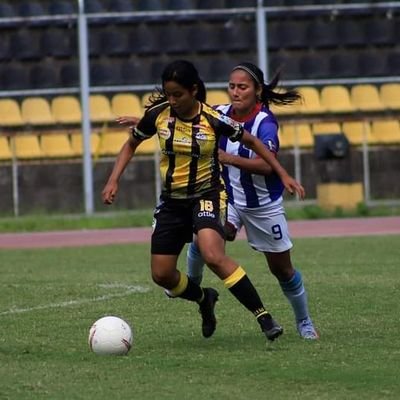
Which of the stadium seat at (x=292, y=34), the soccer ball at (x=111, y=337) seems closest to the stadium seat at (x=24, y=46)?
the stadium seat at (x=292, y=34)

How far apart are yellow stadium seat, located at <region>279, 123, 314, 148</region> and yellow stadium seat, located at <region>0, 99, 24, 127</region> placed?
4.62 metres

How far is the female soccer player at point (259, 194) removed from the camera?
340 inches

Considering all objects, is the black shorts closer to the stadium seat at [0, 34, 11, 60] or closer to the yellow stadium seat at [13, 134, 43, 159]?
the yellow stadium seat at [13, 134, 43, 159]

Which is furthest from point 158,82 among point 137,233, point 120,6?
point 137,233

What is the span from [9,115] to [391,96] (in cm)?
693

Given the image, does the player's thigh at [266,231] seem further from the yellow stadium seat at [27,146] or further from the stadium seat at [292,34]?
the stadium seat at [292,34]

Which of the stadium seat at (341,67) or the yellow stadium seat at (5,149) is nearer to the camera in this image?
the yellow stadium seat at (5,149)

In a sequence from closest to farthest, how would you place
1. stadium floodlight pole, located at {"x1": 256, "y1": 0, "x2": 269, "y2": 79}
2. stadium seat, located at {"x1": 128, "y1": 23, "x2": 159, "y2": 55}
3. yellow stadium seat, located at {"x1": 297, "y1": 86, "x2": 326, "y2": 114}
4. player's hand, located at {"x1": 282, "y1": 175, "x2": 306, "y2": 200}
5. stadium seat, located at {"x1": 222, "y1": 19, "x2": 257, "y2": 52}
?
player's hand, located at {"x1": 282, "y1": 175, "x2": 306, "y2": 200}
stadium floodlight pole, located at {"x1": 256, "y1": 0, "x2": 269, "y2": 79}
yellow stadium seat, located at {"x1": 297, "y1": 86, "x2": 326, "y2": 114}
stadium seat, located at {"x1": 128, "y1": 23, "x2": 159, "y2": 55}
stadium seat, located at {"x1": 222, "y1": 19, "x2": 257, "y2": 52}

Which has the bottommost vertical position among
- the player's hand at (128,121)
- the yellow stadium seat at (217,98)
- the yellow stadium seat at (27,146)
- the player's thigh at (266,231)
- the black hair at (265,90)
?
the player's thigh at (266,231)

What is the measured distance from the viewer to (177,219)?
27.7 ft

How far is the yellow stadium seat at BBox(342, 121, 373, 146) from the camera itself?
76.6 ft

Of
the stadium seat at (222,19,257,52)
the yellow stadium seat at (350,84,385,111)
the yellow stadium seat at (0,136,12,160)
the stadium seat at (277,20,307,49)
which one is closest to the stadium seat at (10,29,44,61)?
the yellow stadium seat at (0,136,12,160)

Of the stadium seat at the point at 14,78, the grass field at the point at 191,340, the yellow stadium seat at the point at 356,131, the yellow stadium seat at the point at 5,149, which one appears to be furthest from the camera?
the stadium seat at the point at 14,78

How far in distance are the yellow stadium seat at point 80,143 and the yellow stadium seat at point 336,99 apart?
Result: 4.37 m
